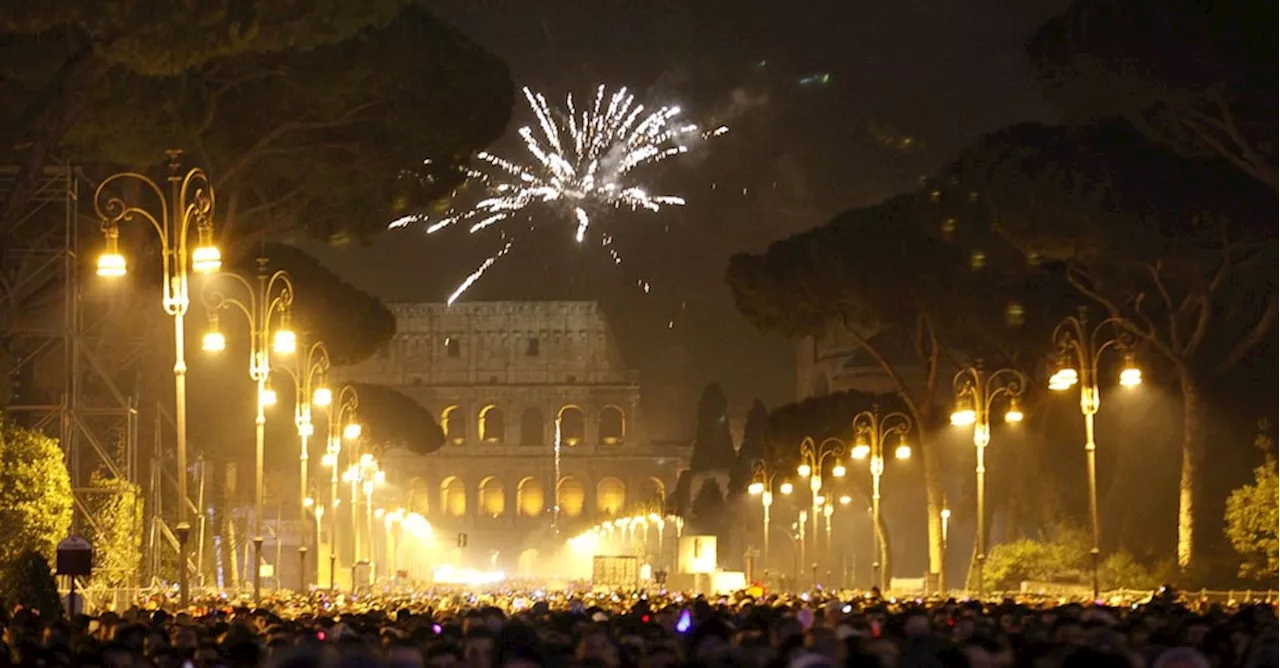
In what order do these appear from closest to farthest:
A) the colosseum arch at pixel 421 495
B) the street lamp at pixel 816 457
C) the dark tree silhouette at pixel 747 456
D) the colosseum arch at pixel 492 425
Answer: the street lamp at pixel 816 457
the dark tree silhouette at pixel 747 456
the colosseum arch at pixel 421 495
the colosseum arch at pixel 492 425

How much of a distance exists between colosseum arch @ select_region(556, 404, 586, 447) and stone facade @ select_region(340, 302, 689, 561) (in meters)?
0.06

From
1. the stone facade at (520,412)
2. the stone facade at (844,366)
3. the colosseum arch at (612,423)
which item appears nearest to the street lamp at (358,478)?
the stone facade at (844,366)

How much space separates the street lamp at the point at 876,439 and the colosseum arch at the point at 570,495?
3007 inches

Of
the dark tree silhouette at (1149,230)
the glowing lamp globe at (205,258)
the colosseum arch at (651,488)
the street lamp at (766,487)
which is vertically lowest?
the street lamp at (766,487)

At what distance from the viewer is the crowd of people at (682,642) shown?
10477mm

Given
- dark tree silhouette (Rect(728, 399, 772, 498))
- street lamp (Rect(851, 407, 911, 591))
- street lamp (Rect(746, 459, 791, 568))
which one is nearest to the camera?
street lamp (Rect(851, 407, 911, 591))

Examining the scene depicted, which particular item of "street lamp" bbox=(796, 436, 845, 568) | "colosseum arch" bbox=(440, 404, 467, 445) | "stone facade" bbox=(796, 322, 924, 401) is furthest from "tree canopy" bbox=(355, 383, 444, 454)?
"colosseum arch" bbox=(440, 404, 467, 445)

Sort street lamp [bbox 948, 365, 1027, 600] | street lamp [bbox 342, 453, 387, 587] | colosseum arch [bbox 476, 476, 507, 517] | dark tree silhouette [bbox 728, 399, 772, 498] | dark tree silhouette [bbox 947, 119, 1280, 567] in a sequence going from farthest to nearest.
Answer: colosseum arch [bbox 476, 476, 507, 517] < dark tree silhouette [bbox 728, 399, 772, 498] < street lamp [bbox 342, 453, 387, 587] < street lamp [bbox 948, 365, 1027, 600] < dark tree silhouette [bbox 947, 119, 1280, 567]

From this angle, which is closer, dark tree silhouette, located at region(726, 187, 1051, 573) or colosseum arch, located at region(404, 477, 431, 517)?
dark tree silhouette, located at region(726, 187, 1051, 573)

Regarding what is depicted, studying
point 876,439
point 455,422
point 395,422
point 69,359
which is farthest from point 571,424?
point 69,359

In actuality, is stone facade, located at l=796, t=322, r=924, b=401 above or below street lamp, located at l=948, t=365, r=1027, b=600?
above

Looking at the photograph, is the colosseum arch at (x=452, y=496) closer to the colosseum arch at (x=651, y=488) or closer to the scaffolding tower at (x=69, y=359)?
the colosseum arch at (x=651, y=488)

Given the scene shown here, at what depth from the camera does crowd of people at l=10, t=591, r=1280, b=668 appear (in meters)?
10.5

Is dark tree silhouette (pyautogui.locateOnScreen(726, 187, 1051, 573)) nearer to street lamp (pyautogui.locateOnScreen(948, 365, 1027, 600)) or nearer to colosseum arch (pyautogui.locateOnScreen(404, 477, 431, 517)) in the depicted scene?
street lamp (pyautogui.locateOnScreen(948, 365, 1027, 600))
